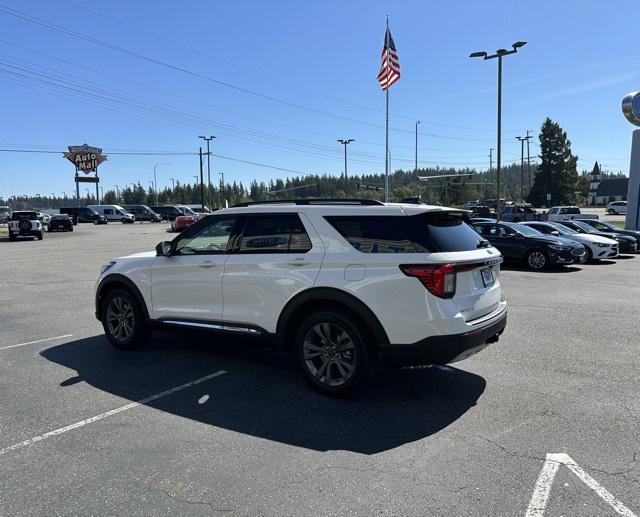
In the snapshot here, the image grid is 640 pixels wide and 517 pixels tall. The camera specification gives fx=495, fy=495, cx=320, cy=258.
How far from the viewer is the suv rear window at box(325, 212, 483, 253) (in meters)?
4.25

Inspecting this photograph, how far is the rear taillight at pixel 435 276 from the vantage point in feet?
13.4

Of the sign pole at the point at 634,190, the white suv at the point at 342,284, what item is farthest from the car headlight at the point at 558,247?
the sign pole at the point at 634,190

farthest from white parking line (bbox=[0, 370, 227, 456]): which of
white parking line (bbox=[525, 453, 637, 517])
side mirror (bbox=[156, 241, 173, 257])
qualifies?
white parking line (bbox=[525, 453, 637, 517])

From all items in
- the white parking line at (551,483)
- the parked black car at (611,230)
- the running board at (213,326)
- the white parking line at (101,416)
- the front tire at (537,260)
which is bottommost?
the white parking line at (551,483)

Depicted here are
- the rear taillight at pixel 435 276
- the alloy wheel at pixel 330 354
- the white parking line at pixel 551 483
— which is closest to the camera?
the white parking line at pixel 551 483

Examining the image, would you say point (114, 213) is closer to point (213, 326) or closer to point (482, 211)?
point (482, 211)

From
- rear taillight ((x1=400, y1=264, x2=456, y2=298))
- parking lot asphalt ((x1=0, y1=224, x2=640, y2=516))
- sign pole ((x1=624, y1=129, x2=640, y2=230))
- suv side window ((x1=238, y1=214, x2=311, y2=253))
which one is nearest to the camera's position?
parking lot asphalt ((x1=0, y1=224, x2=640, y2=516))

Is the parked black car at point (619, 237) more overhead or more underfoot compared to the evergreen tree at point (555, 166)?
more underfoot

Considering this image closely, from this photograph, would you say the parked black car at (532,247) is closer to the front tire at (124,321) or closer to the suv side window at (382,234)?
the suv side window at (382,234)

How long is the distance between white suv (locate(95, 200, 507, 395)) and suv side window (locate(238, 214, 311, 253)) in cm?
1

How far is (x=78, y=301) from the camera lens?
9.77 metres

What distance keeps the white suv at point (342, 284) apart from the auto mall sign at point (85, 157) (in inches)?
2966

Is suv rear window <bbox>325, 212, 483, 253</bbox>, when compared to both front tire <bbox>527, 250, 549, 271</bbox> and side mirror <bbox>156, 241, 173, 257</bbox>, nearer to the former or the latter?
side mirror <bbox>156, 241, 173, 257</bbox>

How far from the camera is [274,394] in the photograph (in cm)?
465
